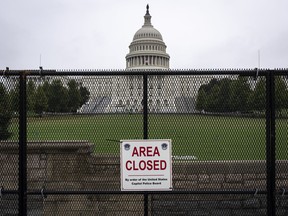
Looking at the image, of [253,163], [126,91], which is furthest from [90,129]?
[253,163]

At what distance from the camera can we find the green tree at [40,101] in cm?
408

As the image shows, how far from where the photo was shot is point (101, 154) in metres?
5.20

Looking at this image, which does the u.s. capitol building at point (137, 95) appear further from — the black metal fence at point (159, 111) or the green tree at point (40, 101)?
the green tree at point (40, 101)

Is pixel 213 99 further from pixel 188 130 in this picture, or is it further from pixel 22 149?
pixel 22 149

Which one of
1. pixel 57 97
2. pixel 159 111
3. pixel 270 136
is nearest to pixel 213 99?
pixel 159 111

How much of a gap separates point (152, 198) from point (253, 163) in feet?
5.58

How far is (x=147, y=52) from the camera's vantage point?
308ft

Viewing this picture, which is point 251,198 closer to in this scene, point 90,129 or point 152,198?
point 152,198

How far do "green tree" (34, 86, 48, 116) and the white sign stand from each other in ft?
3.65

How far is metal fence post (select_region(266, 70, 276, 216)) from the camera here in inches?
153

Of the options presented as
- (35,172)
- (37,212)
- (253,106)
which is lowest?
(37,212)

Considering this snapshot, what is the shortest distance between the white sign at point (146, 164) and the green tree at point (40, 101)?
111cm

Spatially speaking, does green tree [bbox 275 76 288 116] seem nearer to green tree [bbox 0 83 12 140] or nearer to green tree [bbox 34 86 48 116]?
green tree [bbox 34 86 48 116]

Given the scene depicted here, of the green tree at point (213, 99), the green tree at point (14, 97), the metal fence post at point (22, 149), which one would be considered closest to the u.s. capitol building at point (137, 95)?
the green tree at point (213, 99)
